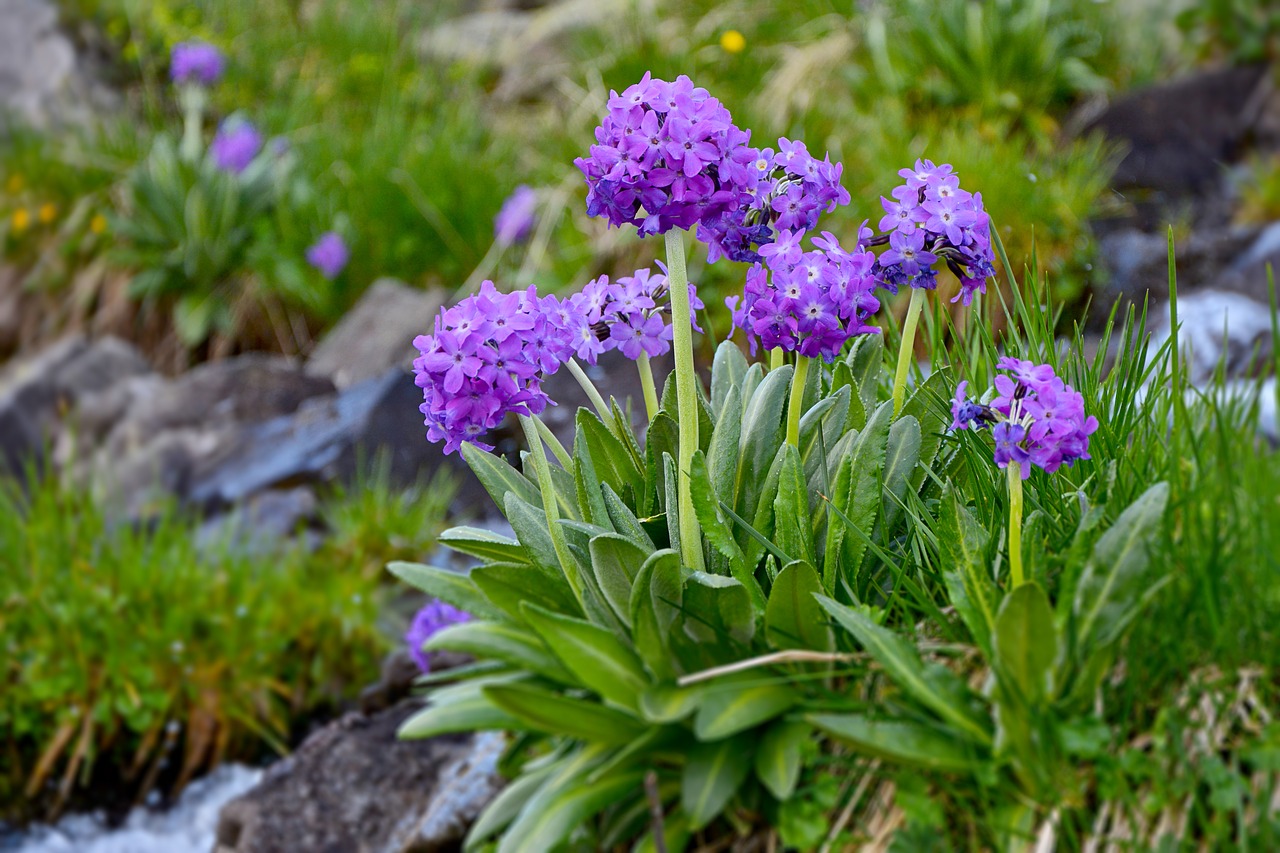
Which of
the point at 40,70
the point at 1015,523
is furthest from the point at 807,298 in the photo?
the point at 40,70

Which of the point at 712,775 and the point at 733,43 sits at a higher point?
the point at 733,43

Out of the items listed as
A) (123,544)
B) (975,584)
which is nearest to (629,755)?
(975,584)

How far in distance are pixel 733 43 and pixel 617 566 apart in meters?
5.11

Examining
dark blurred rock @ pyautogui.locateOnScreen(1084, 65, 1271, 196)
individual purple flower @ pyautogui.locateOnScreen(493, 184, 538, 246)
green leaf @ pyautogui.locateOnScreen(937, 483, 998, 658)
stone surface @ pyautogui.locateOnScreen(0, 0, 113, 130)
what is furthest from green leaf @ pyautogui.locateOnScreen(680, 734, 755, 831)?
stone surface @ pyautogui.locateOnScreen(0, 0, 113, 130)

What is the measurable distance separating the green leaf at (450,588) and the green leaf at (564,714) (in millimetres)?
282

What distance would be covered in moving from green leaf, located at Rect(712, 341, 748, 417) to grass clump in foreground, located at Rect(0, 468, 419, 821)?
5.28ft

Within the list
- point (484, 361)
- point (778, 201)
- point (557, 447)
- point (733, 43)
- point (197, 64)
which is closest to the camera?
point (484, 361)

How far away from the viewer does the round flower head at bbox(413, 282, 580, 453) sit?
4.64 ft

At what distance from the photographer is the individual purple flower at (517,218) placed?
5.04 metres

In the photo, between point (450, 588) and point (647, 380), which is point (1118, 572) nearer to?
point (647, 380)

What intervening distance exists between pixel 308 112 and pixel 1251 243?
5.57 m

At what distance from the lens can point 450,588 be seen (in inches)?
71.5

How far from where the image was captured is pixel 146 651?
2.93 meters

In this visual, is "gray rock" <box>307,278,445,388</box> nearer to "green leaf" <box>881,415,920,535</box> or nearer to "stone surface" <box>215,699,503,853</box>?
"stone surface" <box>215,699,503,853</box>
